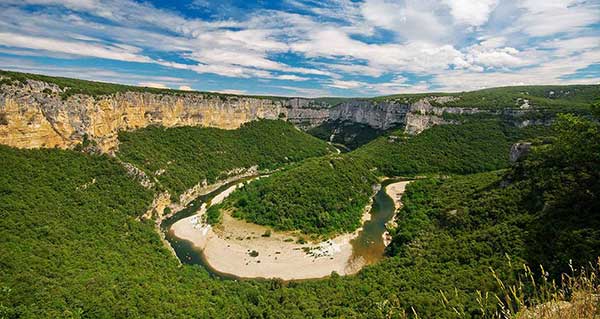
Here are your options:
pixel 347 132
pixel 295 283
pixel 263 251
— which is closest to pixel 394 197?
pixel 263 251

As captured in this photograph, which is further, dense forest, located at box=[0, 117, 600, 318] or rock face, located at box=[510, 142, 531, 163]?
rock face, located at box=[510, 142, 531, 163]

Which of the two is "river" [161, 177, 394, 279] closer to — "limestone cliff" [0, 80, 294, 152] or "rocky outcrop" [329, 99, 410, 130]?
"limestone cliff" [0, 80, 294, 152]

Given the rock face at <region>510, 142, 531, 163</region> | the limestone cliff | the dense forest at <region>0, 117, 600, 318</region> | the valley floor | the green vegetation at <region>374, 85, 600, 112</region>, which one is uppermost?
the green vegetation at <region>374, 85, 600, 112</region>

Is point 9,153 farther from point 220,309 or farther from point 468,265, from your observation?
point 468,265

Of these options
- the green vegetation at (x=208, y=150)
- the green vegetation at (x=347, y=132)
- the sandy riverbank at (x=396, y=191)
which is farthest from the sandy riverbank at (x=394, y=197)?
the green vegetation at (x=347, y=132)

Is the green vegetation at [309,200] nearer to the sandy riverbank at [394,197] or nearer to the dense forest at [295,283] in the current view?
the sandy riverbank at [394,197]

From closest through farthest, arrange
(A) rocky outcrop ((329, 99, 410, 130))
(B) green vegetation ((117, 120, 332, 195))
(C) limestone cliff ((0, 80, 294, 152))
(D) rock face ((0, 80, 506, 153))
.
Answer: (C) limestone cliff ((0, 80, 294, 152)) → (D) rock face ((0, 80, 506, 153)) → (B) green vegetation ((117, 120, 332, 195)) → (A) rocky outcrop ((329, 99, 410, 130))

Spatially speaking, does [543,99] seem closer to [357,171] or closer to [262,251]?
[357,171]

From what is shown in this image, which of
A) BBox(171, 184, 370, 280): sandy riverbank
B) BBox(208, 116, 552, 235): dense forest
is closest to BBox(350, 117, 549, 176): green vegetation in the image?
BBox(208, 116, 552, 235): dense forest
